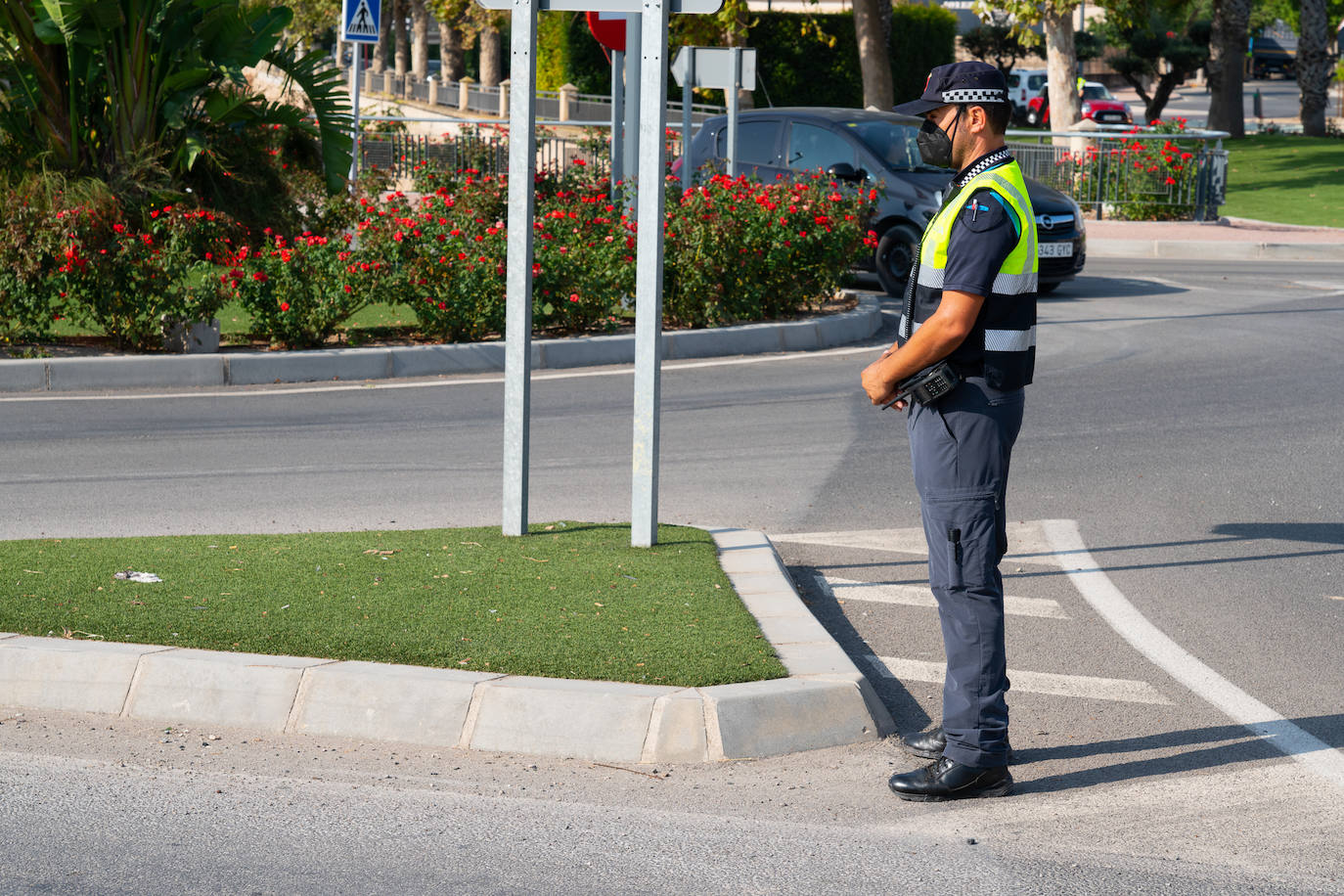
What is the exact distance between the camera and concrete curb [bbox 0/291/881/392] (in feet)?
36.1

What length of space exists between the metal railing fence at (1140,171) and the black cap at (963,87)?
19.6 m

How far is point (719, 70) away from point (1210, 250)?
890 cm

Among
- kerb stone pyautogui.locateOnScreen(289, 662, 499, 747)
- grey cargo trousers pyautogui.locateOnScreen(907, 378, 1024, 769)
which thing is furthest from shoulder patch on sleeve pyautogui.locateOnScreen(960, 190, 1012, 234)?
kerb stone pyautogui.locateOnScreen(289, 662, 499, 747)

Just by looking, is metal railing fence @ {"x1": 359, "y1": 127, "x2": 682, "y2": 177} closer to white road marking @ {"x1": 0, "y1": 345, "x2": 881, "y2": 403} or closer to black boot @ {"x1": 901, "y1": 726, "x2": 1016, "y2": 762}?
white road marking @ {"x1": 0, "y1": 345, "x2": 881, "y2": 403}

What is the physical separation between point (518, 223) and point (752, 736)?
2736 millimetres

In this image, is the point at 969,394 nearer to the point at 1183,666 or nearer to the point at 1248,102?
the point at 1183,666

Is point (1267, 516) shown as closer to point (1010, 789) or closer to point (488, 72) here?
point (1010, 789)

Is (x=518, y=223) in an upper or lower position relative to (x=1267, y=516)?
upper

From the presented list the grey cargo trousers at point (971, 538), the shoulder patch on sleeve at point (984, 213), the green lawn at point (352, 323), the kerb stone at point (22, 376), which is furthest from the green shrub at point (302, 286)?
the shoulder patch on sleeve at point (984, 213)

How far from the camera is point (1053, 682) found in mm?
5242

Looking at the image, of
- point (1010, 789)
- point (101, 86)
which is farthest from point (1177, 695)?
point (101, 86)

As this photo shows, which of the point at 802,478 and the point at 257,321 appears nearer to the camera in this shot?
the point at 802,478

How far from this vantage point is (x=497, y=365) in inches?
474

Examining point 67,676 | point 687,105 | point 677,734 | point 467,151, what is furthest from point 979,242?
point 467,151
